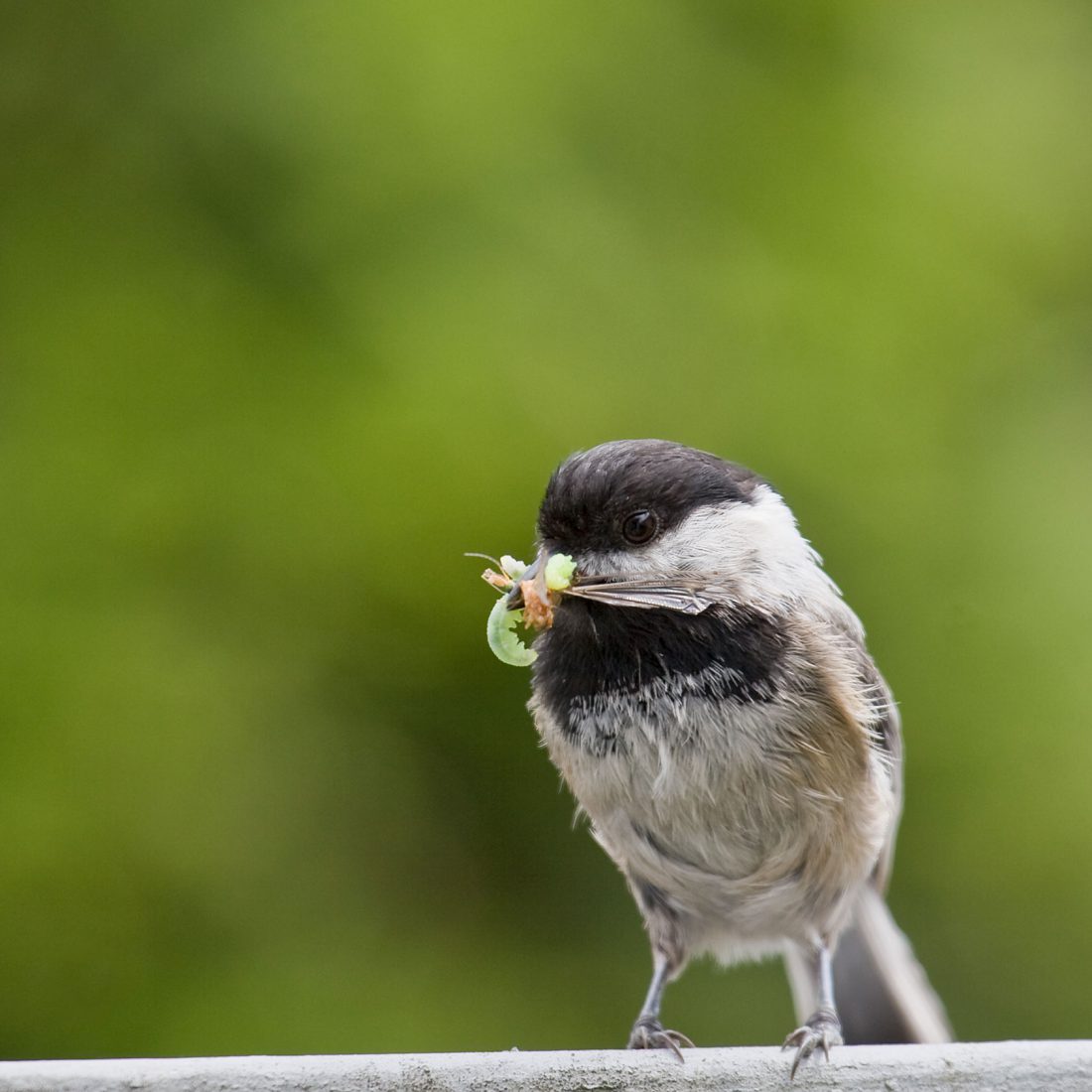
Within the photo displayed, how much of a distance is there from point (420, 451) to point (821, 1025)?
3.99 ft

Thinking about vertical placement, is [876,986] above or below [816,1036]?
below

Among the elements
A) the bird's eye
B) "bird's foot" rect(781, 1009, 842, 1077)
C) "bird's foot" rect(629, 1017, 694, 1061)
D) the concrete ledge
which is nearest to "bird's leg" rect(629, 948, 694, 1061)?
"bird's foot" rect(629, 1017, 694, 1061)

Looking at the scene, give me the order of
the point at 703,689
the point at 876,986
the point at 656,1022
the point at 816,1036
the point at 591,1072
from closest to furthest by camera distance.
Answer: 1. the point at 591,1072
2. the point at 816,1036
3. the point at 703,689
4. the point at 656,1022
5. the point at 876,986

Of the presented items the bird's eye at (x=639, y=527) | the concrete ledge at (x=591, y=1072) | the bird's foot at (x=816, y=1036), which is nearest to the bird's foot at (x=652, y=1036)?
the bird's foot at (x=816, y=1036)

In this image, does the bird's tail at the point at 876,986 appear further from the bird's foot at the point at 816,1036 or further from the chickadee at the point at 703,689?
the bird's foot at the point at 816,1036

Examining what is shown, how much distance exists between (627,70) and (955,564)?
45.6 inches

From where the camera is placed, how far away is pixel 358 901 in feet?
8.51

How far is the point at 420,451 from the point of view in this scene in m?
2.57

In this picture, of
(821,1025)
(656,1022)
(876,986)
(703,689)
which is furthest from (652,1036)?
(876,986)

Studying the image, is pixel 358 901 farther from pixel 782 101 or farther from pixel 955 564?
pixel 782 101

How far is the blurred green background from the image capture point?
251 cm

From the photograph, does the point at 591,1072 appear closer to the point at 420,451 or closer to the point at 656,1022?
the point at 656,1022

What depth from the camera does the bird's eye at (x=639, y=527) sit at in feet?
6.47

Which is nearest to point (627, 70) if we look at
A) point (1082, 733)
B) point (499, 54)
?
point (499, 54)
